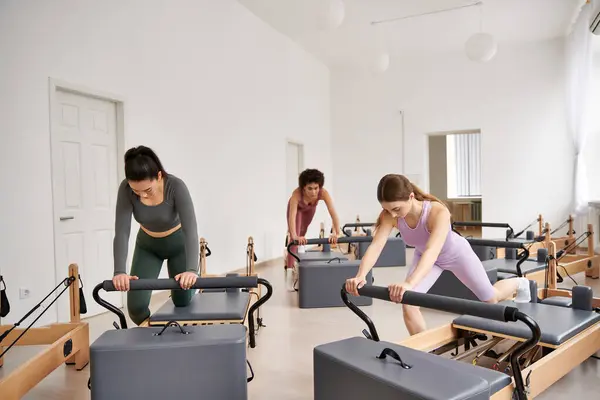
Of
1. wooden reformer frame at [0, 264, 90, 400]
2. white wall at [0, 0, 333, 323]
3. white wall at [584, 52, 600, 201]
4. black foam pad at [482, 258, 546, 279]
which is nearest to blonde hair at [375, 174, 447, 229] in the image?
wooden reformer frame at [0, 264, 90, 400]

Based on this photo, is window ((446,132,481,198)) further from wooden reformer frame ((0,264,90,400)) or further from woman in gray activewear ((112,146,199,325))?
wooden reformer frame ((0,264,90,400))

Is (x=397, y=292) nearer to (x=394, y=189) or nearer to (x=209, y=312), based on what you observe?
(x=394, y=189)

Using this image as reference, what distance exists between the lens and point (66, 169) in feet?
13.7

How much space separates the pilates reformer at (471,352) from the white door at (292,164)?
6.27 meters

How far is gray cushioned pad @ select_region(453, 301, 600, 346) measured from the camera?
7.57ft

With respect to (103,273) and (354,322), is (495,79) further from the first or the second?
(103,273)

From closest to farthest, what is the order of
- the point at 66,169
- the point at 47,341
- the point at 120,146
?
the point at 47,341 → the point at 66,169 → the point at 120,146

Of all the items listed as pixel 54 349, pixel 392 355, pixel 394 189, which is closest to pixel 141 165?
pixel 54 349

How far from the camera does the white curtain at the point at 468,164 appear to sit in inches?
517

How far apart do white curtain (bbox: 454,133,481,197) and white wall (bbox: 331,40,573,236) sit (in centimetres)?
381

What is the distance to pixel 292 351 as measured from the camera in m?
3.22

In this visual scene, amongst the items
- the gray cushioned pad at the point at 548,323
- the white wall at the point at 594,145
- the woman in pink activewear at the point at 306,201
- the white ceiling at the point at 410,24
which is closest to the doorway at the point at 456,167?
the white ceiling at the point at 410,24

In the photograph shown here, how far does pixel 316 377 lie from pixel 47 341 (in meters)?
1.90

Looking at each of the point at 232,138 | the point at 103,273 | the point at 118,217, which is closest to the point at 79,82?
the point at 103,273
